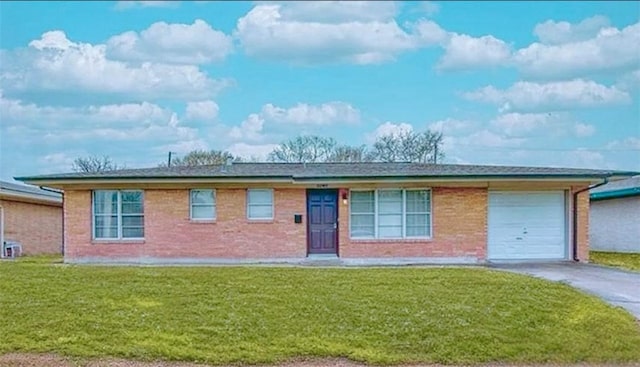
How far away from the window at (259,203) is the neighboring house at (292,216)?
1.2 inches

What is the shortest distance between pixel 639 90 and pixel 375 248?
34.8 ft

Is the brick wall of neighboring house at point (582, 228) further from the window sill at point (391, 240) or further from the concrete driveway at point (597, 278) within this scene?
the window sill at point (391, 240)

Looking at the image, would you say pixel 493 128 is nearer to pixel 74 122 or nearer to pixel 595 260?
pixel 595 260

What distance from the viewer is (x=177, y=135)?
30516 millimetres

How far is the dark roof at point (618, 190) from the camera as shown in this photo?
24031 millimetres

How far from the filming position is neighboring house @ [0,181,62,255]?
2462cm

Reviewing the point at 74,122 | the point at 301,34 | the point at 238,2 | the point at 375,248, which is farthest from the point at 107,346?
the point at 74,122

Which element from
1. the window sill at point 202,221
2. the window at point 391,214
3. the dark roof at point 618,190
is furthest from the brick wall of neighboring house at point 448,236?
the dark roof at point 618,190

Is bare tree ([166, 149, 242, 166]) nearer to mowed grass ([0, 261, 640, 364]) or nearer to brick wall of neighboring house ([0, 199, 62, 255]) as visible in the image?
brick wall of neighboring house ([0, 199, 62, 255])

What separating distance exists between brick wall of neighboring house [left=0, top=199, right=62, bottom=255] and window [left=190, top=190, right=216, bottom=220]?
1018cm

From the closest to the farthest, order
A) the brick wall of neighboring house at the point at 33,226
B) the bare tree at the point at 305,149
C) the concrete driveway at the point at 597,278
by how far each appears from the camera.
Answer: the concrete driveway at the point at 597,278
the brick wall of neighboring house at the point at 33,226
the bare tree at the point at 305,149

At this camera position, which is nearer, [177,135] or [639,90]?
[639,90]

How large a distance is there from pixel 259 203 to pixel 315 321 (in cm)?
964

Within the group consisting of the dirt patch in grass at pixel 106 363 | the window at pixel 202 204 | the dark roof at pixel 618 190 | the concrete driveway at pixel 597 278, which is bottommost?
the dirt patch in grass at pixel 106 363
